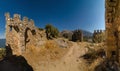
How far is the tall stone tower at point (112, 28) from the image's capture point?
11766 millimetres

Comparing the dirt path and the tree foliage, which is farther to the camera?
the tree foliage

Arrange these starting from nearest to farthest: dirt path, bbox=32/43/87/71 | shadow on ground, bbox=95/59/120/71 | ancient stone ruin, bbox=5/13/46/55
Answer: shadow on ground, bbox=95/59/120/71 < dirt path, bbox=32/43/87/71 < ancient stone ruin, bbox=5/13/46/55

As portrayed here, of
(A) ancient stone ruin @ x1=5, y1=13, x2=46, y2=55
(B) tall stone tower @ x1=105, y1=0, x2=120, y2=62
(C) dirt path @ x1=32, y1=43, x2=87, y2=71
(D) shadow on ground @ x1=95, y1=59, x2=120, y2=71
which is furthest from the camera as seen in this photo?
(A) ancient stone ruin @ x1=5, y1=13, x2=46, y2=55

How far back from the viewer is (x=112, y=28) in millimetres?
12461

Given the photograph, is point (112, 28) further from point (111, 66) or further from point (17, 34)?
point (17, 34)

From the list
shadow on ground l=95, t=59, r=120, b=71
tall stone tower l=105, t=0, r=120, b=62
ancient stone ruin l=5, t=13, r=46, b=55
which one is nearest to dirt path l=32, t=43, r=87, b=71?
ancient stone ruin l=5, t=13, r=46, b=55

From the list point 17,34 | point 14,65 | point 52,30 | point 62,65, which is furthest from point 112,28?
point 52,30

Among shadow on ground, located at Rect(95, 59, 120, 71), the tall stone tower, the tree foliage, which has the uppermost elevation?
the tree foliage

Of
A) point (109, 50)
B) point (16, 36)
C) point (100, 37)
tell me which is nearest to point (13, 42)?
point (16, 36)

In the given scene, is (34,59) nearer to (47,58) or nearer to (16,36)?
(47,58)

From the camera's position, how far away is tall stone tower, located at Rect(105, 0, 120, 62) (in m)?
11.8

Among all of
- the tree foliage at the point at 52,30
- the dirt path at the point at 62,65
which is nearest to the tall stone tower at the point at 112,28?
the dirt path at the point at 62,65

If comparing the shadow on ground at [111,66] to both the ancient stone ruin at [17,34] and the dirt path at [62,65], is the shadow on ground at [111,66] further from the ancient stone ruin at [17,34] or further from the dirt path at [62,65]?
the ancient stone ruin at [17,34]

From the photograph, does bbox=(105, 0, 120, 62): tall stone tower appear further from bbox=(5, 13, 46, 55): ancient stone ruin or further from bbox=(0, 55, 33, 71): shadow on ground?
bbox=(5, 13, 46, 55): ancient stone ruin
